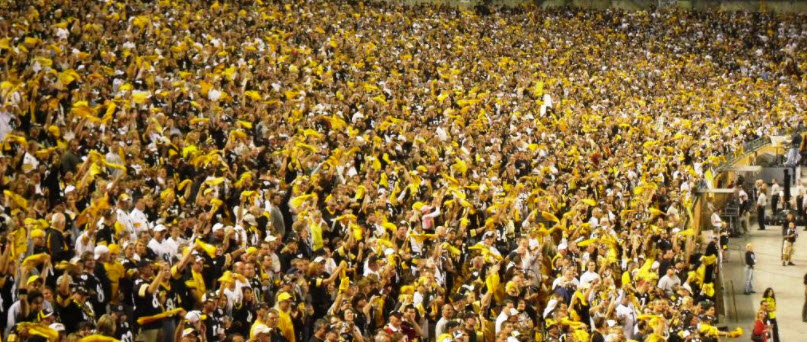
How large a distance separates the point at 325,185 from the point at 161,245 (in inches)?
176

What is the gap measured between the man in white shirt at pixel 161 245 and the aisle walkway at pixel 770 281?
8.76 meters

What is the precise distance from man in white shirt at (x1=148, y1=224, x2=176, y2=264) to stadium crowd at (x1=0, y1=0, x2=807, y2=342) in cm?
2

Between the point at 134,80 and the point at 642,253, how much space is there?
8324 mm

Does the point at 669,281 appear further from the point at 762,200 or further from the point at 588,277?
the point at 762,200

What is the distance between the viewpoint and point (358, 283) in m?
10.5

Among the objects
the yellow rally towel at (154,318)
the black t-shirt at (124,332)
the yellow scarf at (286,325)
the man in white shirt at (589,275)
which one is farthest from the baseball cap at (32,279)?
the man in white shirt at (589,275)

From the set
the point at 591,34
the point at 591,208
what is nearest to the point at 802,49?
the point at 591,34

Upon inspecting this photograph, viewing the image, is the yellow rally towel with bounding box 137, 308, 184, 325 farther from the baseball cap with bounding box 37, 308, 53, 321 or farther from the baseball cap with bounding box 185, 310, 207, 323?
the baseball cap with bounding box 37, 308, 53, 321

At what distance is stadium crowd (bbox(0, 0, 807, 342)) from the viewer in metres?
9.71

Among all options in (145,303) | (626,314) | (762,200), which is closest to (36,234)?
(145,303)

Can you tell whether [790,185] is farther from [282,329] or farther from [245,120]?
[282,329]

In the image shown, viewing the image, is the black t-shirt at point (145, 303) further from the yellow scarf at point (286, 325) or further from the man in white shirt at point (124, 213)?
the man in white shirt at point (124, 213)

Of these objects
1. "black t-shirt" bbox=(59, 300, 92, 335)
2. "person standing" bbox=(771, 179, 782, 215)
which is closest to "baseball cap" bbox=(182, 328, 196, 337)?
"black t-shirt" bbox=(59, 300, 92, 335)

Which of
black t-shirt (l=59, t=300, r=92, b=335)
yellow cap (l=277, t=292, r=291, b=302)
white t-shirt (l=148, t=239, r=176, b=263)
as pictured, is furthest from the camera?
white t-shirt (l=148, t=239, r=176, b=263)
